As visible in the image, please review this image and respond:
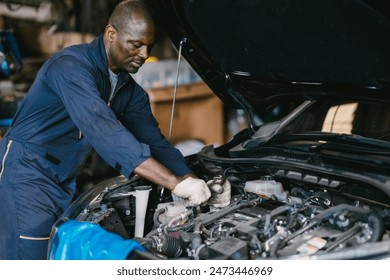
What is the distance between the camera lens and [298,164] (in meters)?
1.74

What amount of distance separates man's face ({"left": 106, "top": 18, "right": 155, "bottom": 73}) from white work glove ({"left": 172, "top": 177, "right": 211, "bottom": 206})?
A: 0.62 m

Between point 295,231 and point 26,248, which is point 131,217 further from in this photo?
point 295,231

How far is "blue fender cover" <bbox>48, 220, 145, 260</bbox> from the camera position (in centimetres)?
138

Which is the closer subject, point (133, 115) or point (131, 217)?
point (131, 217)

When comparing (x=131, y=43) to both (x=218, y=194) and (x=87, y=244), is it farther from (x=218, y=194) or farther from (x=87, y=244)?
(x=87, y=244)

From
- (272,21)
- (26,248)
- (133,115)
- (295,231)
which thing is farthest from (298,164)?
(26,248)

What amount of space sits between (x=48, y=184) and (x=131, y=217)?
436 mm

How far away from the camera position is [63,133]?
79.6 inches

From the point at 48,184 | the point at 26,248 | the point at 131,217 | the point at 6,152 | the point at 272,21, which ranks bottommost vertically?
the point at 26,248

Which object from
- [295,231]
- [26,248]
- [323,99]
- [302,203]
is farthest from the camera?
[323,99]

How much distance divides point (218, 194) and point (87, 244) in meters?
0.65

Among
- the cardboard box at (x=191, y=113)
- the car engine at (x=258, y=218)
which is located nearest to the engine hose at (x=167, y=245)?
the car engine at (x=258, y=218)

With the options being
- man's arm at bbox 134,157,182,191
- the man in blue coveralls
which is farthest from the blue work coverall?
man's arm at bbox 134,157,182,191

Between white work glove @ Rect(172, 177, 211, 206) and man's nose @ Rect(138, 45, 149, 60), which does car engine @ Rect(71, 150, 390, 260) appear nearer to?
white work glove @ Rect(172, 177, 211, 206)
